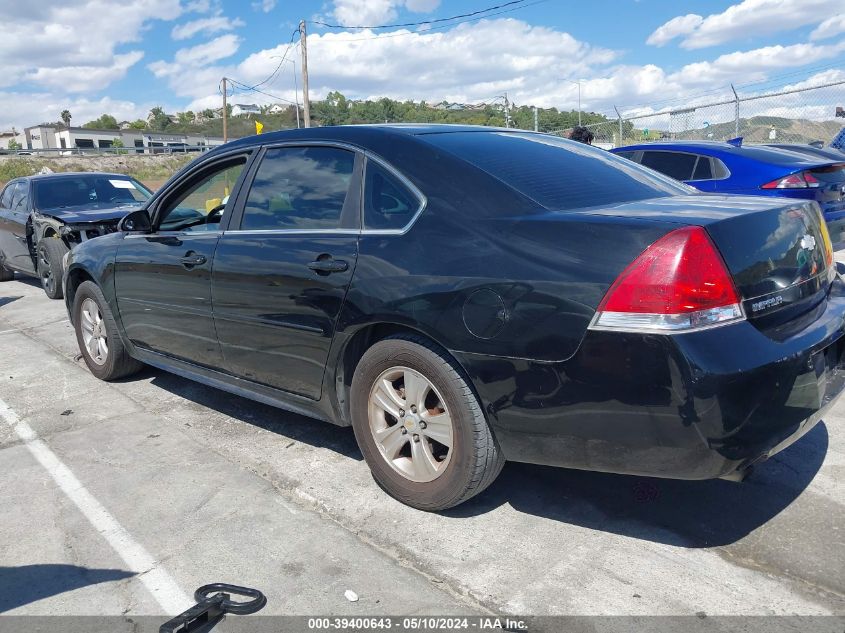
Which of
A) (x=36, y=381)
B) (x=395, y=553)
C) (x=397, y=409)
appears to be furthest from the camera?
(x=36, y=381)

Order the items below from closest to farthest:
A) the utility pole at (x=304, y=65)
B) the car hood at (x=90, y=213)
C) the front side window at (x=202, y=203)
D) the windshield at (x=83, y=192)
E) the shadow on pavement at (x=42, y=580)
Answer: the shadow on pavement at (x=42, y=580)
the front side window at (x=202, y=203)
the car hood at (x=90, y=213)
the windshield at (x=83, y=192)
the utility pole at (x=304, y=65)

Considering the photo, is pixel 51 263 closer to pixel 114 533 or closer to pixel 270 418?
pixel 270 418

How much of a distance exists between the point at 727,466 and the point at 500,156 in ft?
5.39

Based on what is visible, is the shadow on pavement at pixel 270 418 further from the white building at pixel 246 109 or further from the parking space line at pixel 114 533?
the white building at pixel 246 109

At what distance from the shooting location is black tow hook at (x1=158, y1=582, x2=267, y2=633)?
2404mm

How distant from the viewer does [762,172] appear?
281 inches

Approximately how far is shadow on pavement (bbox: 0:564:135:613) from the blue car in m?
6.60

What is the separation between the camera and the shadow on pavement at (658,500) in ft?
9.71

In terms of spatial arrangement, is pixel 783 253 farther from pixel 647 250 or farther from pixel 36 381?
pixel 36 381

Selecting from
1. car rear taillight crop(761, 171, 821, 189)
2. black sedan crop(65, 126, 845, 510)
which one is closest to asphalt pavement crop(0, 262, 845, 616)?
black sedan crop(65, 126, 845, 510)

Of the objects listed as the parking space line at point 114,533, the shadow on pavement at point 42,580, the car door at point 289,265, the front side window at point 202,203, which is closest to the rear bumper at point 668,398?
the car door at point 289,265

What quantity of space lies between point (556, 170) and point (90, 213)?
23.3ft

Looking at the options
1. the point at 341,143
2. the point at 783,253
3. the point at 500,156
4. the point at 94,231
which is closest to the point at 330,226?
the point at 341,143

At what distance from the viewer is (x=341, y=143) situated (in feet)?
11.5
